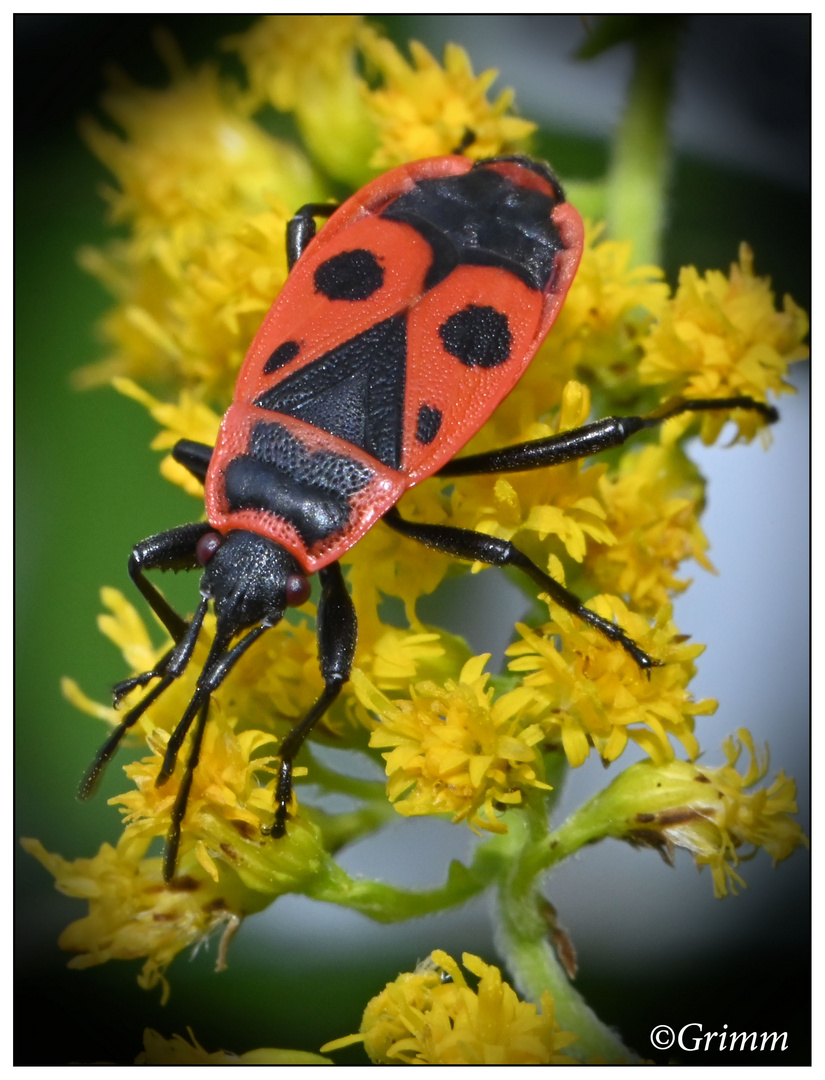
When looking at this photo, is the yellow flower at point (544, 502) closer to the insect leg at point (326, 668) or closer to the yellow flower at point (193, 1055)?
the insect leg at point (326, 668)

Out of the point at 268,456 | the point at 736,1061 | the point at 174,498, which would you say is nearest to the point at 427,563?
the point at 268,456

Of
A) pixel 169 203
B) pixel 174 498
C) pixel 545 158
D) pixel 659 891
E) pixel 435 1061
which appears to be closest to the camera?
pixel 435 1061

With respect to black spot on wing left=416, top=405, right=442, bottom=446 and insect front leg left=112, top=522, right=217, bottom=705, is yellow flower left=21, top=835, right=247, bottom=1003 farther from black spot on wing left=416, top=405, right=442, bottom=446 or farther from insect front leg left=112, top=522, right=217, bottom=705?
black spot on wing left=416, top=405, right=442, bottom=446

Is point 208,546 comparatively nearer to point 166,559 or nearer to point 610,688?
point 166,559

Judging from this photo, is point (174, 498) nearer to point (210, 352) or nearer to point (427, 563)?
point (210, 352)

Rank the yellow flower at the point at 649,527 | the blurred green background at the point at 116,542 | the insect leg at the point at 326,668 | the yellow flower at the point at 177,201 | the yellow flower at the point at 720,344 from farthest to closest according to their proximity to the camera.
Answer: the yellow flower at the point at 177,201
the yellow flower at the point at 720,344
the yellow flower at the point at 649,527
the blurred green background at the point at 116,542
the insect leg at the point at 326,668

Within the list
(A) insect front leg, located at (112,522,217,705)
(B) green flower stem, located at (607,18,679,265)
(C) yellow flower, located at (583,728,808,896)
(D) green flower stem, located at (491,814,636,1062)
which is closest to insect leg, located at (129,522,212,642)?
(A) insect front leg, located at (112,522,217,705)

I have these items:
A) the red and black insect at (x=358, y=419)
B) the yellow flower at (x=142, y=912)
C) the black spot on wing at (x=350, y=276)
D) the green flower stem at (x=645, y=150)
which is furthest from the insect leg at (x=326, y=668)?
the green flower stem at (x=645, y=150)
